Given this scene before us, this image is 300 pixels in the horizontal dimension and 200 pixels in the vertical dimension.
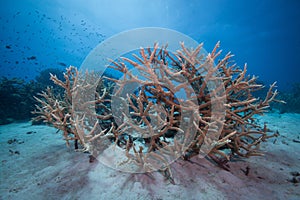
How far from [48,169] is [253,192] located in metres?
3.14

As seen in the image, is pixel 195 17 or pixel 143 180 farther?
pixel 195 17

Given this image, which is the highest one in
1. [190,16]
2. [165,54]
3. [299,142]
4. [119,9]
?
[119,9]

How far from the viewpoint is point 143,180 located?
86.0 inches

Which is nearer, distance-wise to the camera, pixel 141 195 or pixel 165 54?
pixel 141 195

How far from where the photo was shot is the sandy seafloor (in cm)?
200

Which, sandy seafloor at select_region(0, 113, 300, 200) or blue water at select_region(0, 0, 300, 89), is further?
blue water at select_region(0, 0, 300, 89)

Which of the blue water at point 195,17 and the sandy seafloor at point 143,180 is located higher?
the blue water at point 195,17

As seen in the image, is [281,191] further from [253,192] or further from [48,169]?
[48,169]

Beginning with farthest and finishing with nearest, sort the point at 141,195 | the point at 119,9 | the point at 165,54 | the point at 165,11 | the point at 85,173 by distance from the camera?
the point at 119,9
the point at 165,11
the point at 165,54
the point at 85,173
the point at 141,195

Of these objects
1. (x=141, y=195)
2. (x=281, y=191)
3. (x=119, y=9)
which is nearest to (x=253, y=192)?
(x=281, y=191)

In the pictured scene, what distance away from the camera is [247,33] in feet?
139

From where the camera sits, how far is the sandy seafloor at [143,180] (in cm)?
200

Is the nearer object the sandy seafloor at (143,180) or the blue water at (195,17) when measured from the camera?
the sandy seafloor at (143,180)

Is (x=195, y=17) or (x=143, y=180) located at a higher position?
(x=195, y=17)
